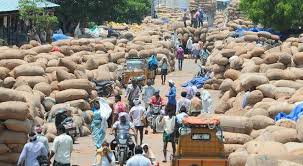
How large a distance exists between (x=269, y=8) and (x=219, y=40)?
5.11m

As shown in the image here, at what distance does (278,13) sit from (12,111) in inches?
844

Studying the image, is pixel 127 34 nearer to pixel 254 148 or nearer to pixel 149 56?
pixel 149 56

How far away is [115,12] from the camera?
41656mm

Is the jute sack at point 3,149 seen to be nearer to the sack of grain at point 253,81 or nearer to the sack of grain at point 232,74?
the sack of grain at point 253,81

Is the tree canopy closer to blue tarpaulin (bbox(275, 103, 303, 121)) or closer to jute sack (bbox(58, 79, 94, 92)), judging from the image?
jute sack (bbox(58, 79, 94, 92))

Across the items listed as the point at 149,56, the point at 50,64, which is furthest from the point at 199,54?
the point at 50,64

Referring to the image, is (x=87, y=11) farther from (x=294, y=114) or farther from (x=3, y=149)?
(x=3, y=149)

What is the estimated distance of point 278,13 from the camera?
1331 inches

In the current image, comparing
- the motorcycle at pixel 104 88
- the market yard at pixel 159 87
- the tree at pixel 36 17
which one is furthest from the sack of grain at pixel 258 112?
the tree at pixel 36 17

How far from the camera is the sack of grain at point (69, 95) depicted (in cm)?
1944

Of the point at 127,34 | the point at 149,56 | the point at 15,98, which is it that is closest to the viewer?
the point at 15,98

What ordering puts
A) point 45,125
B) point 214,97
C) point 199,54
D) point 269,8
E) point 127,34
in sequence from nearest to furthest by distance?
point 45,125 → point 214,97 → point 269,8 → point 199,54 → point 127,34

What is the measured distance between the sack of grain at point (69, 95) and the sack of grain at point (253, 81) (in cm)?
416

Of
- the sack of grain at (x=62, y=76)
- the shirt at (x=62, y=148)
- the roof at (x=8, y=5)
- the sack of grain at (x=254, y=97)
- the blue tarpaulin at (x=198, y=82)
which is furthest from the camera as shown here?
the roof at (x=8, y=5)
